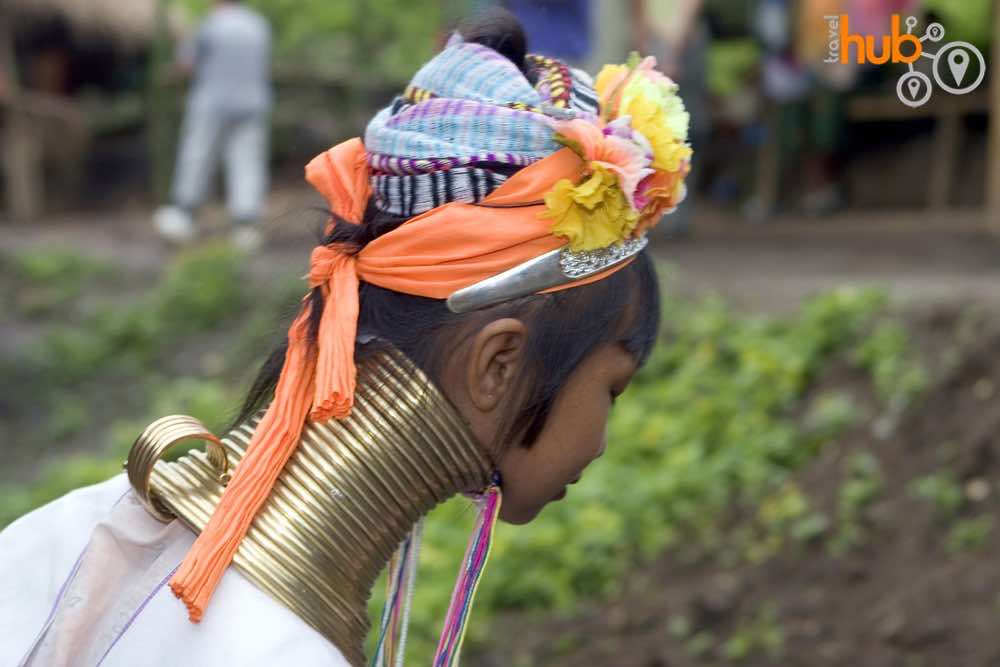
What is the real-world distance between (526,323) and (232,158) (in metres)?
7.57

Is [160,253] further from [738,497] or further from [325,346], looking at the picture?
[325,346]

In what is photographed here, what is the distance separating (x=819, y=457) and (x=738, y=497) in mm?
327

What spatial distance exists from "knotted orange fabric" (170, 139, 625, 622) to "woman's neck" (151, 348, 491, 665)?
32mm

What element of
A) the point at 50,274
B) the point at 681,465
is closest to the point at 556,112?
the point at 681,465

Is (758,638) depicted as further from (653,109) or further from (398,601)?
(653,109)

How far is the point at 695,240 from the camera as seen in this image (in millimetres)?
8531

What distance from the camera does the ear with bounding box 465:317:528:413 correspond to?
1.82 meters

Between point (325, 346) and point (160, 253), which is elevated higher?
point (325, 346)

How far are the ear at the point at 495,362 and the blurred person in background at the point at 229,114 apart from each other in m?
7.10

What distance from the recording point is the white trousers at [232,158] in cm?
903

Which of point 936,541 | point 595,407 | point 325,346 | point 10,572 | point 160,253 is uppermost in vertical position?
point 325,346

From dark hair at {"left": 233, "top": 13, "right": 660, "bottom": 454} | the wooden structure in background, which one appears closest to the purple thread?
dark hair at {"left": 233, "top": 13, "right": 660, "bottom": 454}

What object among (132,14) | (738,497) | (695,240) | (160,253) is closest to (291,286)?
(738,497)

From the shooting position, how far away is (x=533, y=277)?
182cm
